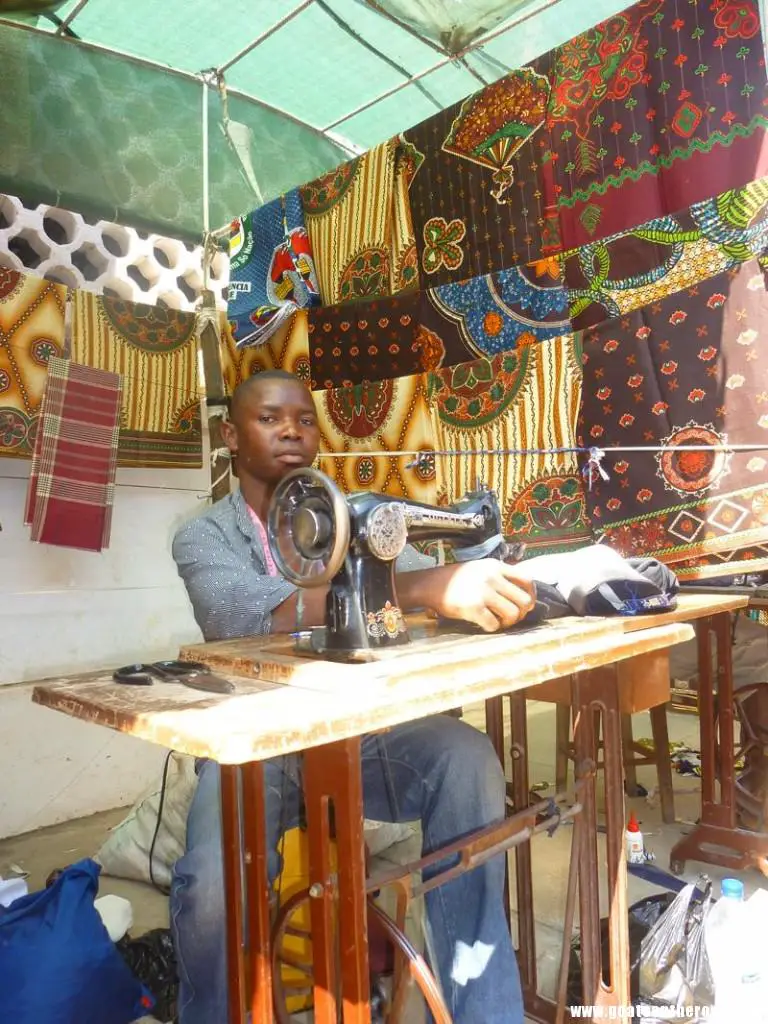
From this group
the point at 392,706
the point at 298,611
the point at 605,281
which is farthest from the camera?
the point at 605,281

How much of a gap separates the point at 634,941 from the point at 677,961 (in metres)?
0.14

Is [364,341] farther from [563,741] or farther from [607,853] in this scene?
[607,853]

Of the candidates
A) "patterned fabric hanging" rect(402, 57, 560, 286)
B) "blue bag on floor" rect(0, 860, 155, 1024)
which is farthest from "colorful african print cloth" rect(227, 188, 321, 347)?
"blue bag on floor" rect(0, 860, 155, 1024)

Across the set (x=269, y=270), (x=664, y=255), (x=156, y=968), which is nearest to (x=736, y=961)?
(x=156, y=968)

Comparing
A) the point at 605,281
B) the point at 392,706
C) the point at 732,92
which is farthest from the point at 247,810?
the point at 732,92

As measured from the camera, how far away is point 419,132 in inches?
105

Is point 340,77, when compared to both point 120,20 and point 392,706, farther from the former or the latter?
point 392,706

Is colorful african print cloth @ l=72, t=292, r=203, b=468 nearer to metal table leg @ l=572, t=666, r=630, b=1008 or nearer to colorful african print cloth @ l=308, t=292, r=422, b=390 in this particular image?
colorful african print cloth @ l=308, t=292, r=422, b=390

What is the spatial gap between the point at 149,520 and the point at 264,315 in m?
1.14

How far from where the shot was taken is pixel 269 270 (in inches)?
122

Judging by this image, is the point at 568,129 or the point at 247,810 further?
the point at 568,129

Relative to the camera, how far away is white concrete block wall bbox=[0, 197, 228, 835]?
298cm

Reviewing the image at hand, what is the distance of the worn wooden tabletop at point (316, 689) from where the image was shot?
73cm

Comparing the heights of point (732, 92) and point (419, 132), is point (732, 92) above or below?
below
